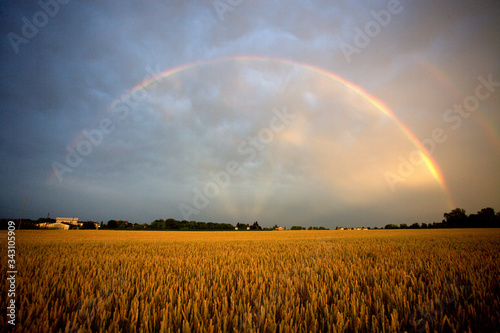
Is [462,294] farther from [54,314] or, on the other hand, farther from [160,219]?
[160,219]

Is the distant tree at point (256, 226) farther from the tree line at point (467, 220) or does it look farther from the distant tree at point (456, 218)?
the distant tree at point (456, 218)

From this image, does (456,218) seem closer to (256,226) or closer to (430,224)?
(430,224)

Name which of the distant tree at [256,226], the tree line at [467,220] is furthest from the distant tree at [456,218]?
the distant tree at [256,226]

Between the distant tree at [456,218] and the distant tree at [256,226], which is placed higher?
the distant tree at [456,218]

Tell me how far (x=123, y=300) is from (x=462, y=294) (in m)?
3.78

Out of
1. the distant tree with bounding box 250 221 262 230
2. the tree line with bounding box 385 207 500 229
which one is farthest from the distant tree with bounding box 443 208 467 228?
the distant tree with bounding box 250 221 262 230

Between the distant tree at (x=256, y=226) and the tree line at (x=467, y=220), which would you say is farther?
the distant tree at (x=256, y=226)

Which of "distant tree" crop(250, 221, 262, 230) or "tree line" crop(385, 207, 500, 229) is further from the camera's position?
"distant tree" crop(250, 221, 262, 230)

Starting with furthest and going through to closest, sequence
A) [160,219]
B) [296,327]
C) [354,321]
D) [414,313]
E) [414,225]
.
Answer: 1. [160,219]
2. [414,225]
3. [414,313]
4. [354,321]
5. [296,327]

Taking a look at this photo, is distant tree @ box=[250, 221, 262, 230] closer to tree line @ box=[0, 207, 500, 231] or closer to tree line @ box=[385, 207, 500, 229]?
tree line @ box=[0, 207, 500, 231]

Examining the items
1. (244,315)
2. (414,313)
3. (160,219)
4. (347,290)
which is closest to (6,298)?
(244,315)

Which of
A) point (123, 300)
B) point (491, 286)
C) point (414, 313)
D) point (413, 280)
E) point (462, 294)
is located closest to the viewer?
point (414, 313)

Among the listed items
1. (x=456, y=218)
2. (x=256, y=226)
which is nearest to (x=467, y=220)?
(x=456, y=218)

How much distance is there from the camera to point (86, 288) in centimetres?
255
